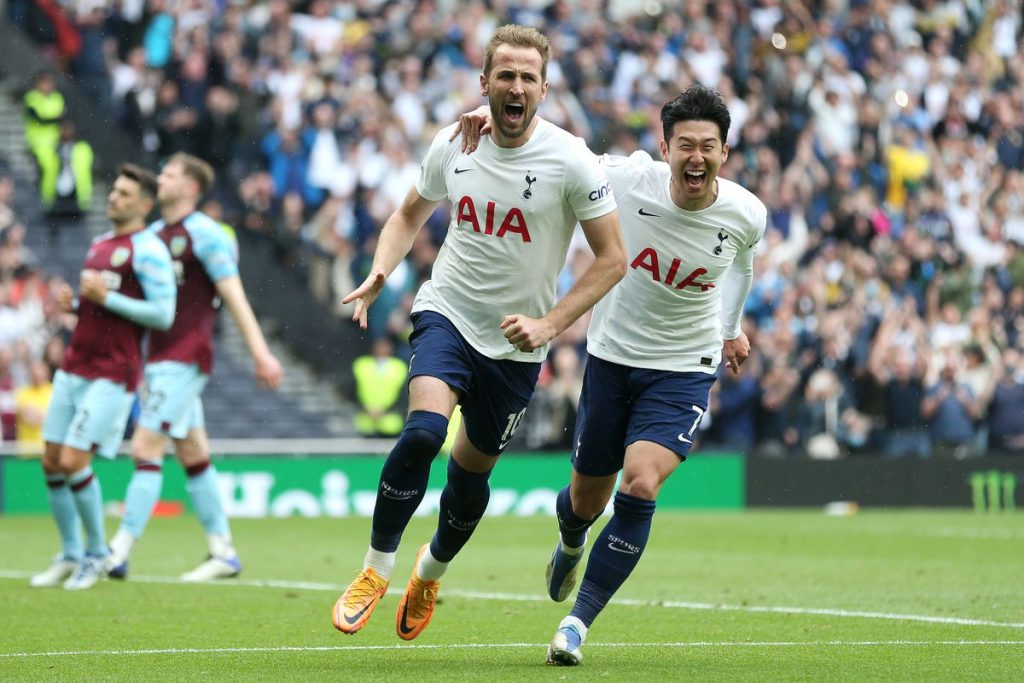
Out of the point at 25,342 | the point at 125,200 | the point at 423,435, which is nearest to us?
the point at 423,435

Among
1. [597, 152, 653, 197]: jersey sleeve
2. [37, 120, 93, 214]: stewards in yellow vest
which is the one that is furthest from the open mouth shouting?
[37, 120, 93, 214]: stewards in yellow vest

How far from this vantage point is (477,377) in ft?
25.9

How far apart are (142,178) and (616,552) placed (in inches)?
196

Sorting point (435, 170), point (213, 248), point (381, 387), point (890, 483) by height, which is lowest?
point (890, 483)

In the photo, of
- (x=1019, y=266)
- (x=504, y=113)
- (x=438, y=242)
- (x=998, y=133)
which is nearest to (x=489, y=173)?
(x=504, y=113)

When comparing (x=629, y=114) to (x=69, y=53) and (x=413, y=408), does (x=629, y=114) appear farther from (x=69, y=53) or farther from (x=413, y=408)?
(x=413, y=408)

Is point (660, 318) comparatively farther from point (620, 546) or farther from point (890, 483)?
point (890, 483)

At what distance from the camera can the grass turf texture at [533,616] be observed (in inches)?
284

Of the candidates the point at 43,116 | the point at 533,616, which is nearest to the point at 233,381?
the point at 43,116

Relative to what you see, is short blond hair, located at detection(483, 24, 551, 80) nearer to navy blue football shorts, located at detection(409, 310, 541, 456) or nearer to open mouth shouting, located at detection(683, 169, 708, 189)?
open mouth shouting, located at detection(683, 169, 708, 189)

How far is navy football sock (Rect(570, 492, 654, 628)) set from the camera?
25.3 ft

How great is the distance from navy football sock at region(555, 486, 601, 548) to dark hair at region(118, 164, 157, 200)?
12.6 ft

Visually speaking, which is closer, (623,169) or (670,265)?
(670,265)

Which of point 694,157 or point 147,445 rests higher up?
point 694,157
